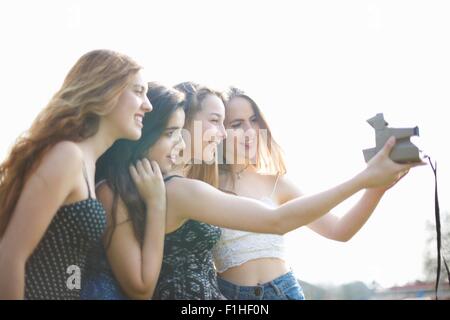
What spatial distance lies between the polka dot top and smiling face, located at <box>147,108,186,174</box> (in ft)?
1.72

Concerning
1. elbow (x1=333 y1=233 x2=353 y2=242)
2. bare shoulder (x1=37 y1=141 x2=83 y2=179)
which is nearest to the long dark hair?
bare shoulder (x1=37 y1=141 x2=83 y2=179)

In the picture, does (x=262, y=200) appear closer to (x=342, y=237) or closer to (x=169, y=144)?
(x=342, y=237)

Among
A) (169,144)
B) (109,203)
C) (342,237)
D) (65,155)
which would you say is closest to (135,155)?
(169,144)

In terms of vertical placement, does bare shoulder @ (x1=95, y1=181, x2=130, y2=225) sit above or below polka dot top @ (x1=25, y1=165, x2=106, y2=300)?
above

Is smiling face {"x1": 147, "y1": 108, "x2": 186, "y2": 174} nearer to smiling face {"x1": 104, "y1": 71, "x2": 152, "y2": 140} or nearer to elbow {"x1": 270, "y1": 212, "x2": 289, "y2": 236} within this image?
smiling face {"x1": 104, "y1": 71, "x2": 152, "y2": 140}

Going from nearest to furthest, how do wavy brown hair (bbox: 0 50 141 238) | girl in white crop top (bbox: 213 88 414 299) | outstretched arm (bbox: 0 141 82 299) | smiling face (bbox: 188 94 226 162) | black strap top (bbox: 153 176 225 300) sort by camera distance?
outstretched arm (bbox: 0 141 82 299), wavy brown hair (bbox: 0 50 141 238), black strap top (bbox: 153 176 225 300), girl in white crop top (bbox: 213 88 414 299), smiling face (bbox: 188 94 226 162)

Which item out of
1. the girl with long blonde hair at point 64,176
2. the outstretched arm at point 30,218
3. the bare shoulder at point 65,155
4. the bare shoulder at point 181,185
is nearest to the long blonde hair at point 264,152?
the bare shoulder at point 181,185

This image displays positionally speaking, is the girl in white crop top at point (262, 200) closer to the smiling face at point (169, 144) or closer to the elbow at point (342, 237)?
the elbow at point (342, 237)

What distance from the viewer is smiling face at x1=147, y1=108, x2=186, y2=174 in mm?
3348

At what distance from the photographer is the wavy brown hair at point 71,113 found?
289cm

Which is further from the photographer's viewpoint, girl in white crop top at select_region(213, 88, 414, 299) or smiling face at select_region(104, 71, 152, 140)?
girl in white crop top at select_region(213, 88, 414, 299)

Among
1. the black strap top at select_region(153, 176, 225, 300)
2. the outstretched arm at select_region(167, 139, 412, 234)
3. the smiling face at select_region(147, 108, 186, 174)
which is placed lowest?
the black strap top at select_region(153, 176, 225, 300)

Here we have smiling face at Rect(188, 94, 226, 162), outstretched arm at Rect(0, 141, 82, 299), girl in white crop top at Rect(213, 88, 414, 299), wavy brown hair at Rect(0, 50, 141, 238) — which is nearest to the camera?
outstretched arm at Rect(0, 141, 82, 299)
